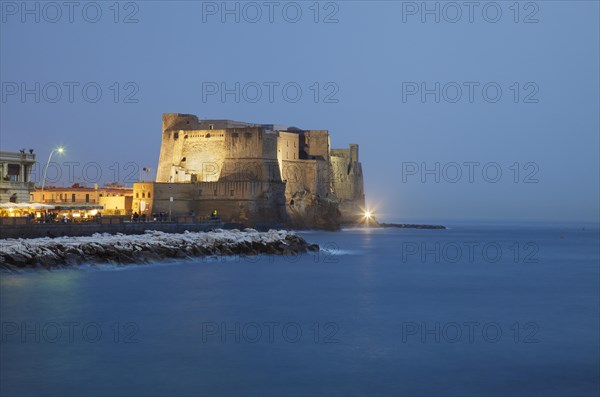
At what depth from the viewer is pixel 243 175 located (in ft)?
189

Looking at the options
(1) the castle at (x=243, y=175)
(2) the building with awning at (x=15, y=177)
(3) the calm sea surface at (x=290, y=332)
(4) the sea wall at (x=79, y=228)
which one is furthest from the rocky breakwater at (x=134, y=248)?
(1) the castle at (x=243, y=175)

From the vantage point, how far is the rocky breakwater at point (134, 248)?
27.1 meters

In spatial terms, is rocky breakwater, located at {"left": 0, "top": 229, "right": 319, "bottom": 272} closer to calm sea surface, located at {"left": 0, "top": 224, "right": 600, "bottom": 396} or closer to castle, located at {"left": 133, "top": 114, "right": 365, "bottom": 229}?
calm sea surface, located at {"left": 0, "top": 224, "right": 600, "bottom": 396}

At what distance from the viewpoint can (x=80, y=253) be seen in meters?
28.8

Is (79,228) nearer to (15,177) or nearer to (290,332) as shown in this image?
(15,177)

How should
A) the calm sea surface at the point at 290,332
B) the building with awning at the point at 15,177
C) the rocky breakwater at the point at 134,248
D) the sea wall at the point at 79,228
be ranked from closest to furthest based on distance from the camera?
1. the calm sea surface at the point at 290,332
2. the rocky breakwater at the point at 134,248
3. the sea wall at the point at 79,228
4. the building with awning at the point at 15,177

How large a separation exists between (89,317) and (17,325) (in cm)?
203

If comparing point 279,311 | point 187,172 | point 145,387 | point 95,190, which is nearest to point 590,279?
point 279,311

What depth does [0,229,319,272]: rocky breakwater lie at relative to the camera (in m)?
27.1

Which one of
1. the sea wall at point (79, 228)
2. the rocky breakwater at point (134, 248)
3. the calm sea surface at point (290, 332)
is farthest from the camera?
the sea wall at point (79, 228)

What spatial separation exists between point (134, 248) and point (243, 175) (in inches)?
1057

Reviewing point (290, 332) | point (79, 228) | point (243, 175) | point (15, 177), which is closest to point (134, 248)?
point (79, 228)

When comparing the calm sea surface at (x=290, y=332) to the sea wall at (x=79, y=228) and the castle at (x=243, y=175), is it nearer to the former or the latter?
the sea wall at (x=79, y=228)

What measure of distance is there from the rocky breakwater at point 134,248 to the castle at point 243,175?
14.6 meters
